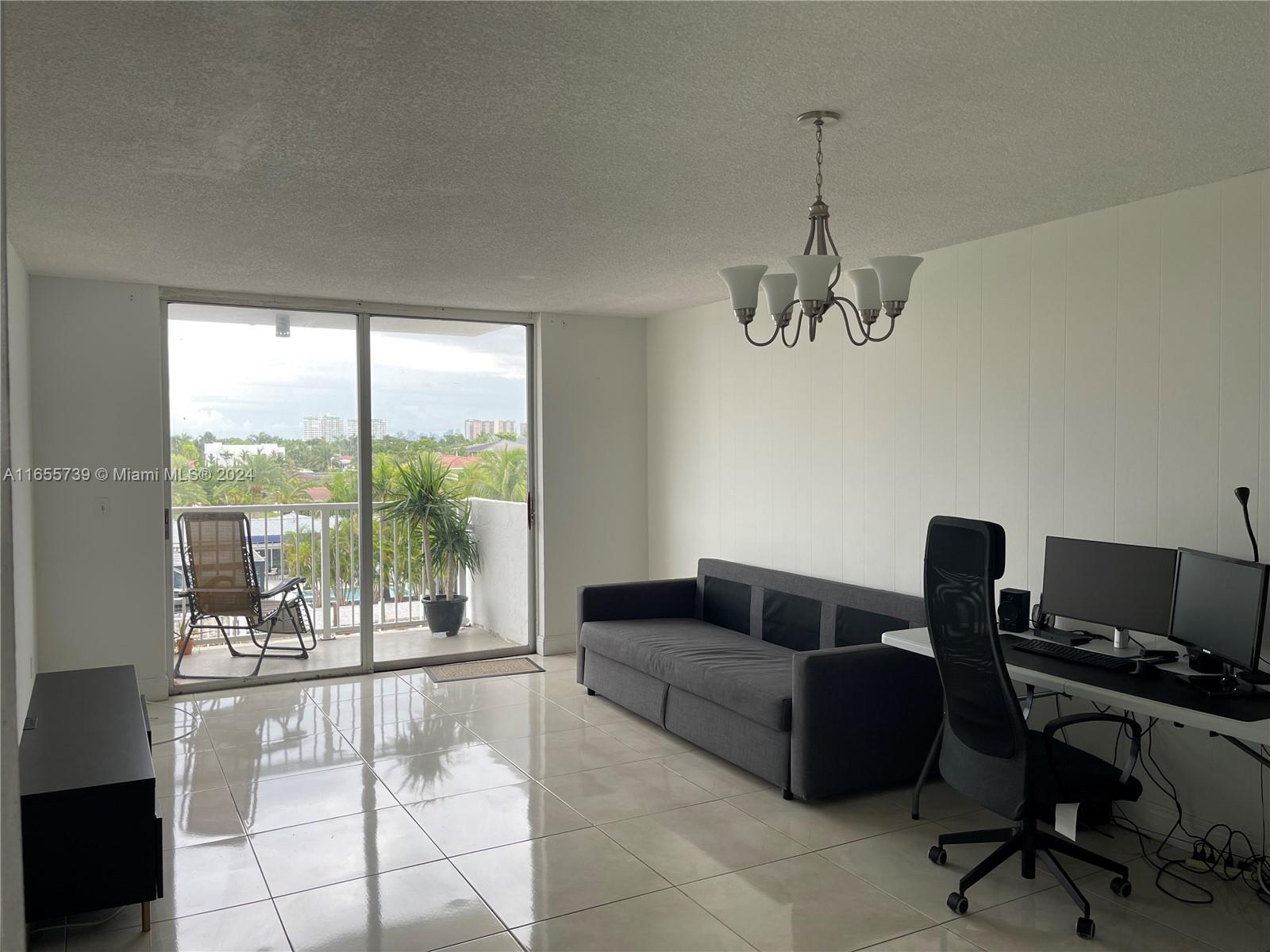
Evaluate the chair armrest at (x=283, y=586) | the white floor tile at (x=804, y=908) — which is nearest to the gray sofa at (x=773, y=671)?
the white floor tile at (x=804, y=908)

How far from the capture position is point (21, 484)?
4691mm

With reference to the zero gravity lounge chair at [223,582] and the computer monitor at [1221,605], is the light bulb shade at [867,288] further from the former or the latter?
the zero gravity lounge chair at [223,582]

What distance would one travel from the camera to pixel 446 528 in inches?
259

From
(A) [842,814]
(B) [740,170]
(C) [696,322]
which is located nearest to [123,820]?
(A) [842,814]

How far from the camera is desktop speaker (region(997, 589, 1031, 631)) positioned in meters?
3.75

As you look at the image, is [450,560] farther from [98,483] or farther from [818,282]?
[818,282]

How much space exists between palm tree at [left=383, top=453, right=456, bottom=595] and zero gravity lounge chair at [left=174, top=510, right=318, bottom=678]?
95cm

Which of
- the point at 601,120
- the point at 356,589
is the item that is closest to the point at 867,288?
the point at 601,120

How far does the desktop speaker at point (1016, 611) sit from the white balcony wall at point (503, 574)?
3833 millimetres


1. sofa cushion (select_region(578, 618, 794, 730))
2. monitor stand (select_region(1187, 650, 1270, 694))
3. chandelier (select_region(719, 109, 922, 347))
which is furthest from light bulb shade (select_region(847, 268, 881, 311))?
sofa cushion (select_region(578, 618, 794, 730))

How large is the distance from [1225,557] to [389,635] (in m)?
5.21

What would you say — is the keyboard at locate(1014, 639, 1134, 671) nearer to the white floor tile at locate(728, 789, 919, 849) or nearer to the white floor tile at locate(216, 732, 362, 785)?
the white floor tile at locate(728, 789, 919, 849)

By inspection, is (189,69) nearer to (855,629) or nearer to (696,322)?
(855,629)

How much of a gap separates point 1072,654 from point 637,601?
2.96 metres
